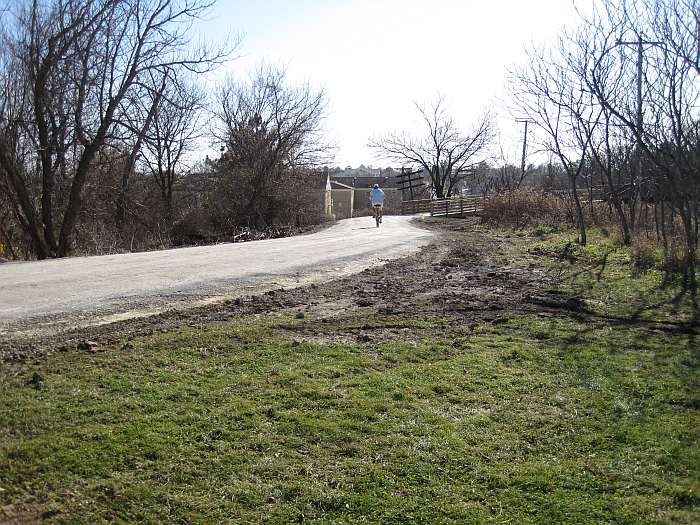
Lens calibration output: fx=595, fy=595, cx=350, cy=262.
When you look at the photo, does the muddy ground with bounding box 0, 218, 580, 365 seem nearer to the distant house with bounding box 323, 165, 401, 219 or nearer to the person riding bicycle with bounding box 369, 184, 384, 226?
the person riding bicycle with bounding box 369, 184, 384, 226

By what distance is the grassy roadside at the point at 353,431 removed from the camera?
337 cm

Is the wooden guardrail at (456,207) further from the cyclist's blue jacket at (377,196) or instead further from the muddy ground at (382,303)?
the muddy ground at (382,303)

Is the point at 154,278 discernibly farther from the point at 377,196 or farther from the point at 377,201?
the point at 377,196

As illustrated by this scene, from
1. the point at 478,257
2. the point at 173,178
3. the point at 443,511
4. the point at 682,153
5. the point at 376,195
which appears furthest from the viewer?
the point at 173,178

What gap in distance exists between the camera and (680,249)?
453 inches

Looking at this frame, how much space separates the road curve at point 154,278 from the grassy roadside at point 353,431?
1.67m

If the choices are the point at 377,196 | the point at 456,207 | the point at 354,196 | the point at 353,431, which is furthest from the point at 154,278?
the point at 354,196

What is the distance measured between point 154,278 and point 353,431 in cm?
646

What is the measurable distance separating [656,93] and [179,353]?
10.5m

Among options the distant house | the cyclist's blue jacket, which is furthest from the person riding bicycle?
the distant house

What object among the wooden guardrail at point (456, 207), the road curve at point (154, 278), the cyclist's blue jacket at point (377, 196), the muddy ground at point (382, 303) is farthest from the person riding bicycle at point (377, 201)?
the wooden guardrail at point (456, 207)

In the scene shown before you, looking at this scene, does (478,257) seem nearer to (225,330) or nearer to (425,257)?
(425,257)

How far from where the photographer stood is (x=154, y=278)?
9.73 m

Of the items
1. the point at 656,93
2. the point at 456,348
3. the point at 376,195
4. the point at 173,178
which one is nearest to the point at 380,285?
the point at 456,348
